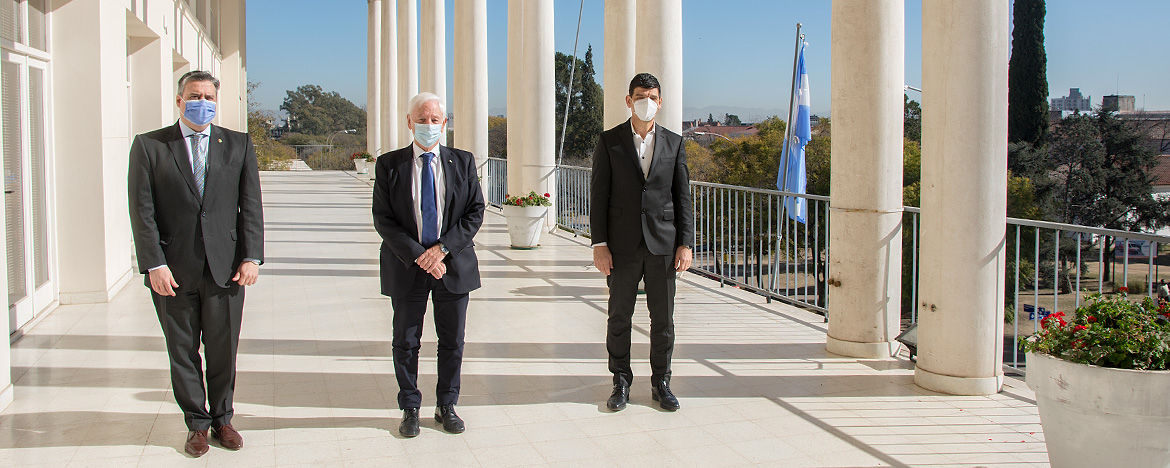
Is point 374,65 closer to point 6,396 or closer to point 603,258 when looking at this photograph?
point 6,396

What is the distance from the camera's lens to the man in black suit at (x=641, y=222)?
4598mm

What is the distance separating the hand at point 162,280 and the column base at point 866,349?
4.07 meters

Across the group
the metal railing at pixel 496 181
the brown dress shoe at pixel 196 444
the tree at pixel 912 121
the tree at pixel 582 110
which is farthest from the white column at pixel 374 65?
the tree at pixel 582 110

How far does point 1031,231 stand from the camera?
33656 millimetres

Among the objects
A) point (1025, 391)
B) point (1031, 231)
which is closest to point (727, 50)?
point (1031, 231)

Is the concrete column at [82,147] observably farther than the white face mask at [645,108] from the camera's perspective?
Yes

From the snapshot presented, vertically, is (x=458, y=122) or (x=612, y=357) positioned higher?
(x=458, y=122)

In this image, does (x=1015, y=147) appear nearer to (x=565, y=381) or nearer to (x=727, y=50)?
(x=565, y=381)

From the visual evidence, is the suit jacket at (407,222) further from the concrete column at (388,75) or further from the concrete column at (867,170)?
the concrete column at (388,75)

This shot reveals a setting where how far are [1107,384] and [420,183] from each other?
9.56 ft

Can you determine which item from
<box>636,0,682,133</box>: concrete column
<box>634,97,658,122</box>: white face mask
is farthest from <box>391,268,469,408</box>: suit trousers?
<box>636,0,682,133</box>: concrete column

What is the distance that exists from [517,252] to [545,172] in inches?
94.2

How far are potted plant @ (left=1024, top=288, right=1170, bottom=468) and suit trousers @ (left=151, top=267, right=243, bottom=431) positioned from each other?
3390 mm

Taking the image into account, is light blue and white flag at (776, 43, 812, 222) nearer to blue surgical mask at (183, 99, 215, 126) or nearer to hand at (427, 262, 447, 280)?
hand at (427, 262, 447, 280)
